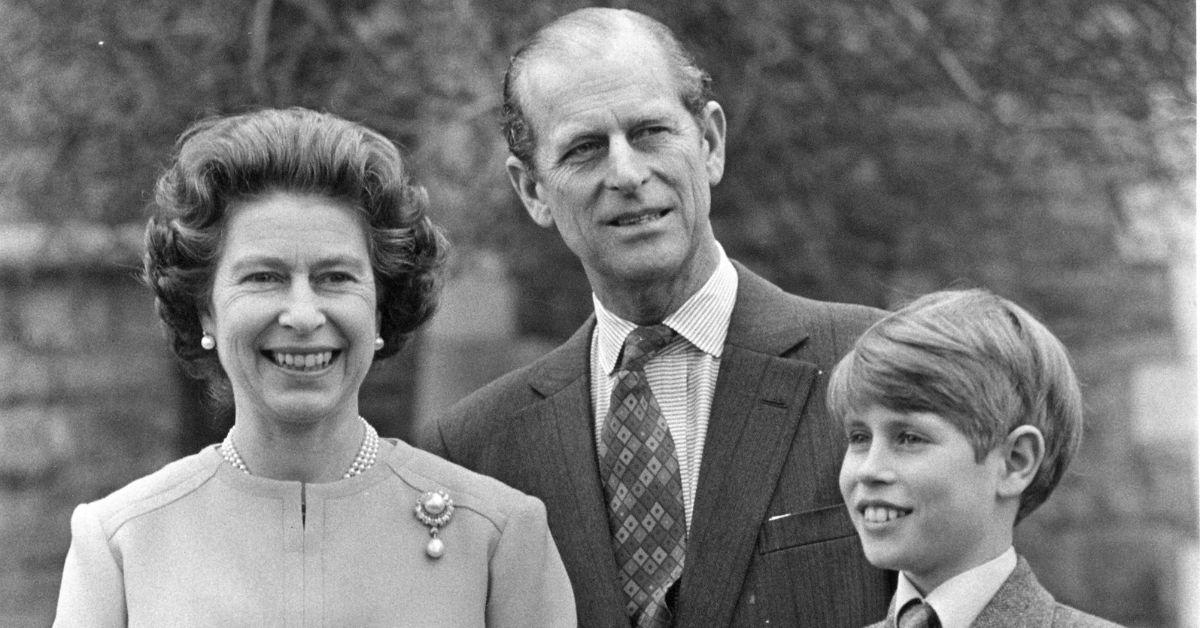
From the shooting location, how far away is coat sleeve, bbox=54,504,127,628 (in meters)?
3.09

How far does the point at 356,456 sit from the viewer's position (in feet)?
10.8

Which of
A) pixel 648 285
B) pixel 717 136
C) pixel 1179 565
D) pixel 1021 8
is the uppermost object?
pixel 1021 8

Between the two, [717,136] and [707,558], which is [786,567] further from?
[717,136]

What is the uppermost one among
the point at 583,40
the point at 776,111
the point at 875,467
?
the point at 776,111

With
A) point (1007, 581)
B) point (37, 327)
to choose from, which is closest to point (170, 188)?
point (1007, 581)

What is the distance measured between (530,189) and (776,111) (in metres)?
1.92

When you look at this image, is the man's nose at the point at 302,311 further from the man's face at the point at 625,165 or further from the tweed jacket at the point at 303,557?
the man's face at the point at 625,165

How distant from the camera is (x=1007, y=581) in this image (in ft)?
9.70

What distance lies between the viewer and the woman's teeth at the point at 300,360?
3107 mm

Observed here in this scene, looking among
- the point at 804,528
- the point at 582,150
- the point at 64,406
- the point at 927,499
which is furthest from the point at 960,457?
the point at 64,406

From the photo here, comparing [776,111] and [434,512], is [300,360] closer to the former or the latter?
[434,512]

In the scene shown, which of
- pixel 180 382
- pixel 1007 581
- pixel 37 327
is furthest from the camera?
pixel 180 382

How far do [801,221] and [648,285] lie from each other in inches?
A: 88.4

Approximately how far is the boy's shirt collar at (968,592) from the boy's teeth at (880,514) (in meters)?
0.13
